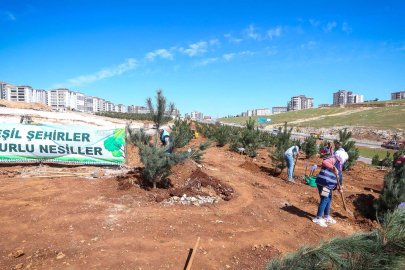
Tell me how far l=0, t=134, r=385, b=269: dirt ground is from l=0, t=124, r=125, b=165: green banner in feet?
2.13

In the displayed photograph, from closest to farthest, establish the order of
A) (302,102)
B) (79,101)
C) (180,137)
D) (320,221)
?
(320,221) → (180,137) → (79,101) → (302,102)

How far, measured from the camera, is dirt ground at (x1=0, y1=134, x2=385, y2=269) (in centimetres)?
320

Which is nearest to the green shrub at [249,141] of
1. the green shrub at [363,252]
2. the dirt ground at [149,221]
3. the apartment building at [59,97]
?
the dirt ground at [149,221]

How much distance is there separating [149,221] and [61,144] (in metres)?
5.92

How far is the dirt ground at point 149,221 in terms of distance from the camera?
3195 millimetres

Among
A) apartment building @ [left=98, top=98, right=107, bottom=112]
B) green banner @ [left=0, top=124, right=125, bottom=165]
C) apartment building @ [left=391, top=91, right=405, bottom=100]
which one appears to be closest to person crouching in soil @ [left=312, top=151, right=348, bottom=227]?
green banner @ [left=0, top=124, right=125, bottom=165]

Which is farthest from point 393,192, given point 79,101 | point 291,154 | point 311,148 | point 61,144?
point 79,101

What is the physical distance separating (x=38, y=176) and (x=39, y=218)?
351 cm

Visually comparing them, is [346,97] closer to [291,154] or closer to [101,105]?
[101,105]

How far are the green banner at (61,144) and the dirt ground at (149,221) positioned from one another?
0.65 m

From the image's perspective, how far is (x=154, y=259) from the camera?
314cm

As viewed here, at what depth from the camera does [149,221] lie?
430 centimetres

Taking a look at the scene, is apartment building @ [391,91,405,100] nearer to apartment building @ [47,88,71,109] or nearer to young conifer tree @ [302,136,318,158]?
young conifer tree @ [302,136,318,158]

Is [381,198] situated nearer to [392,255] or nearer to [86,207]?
[392,255]
